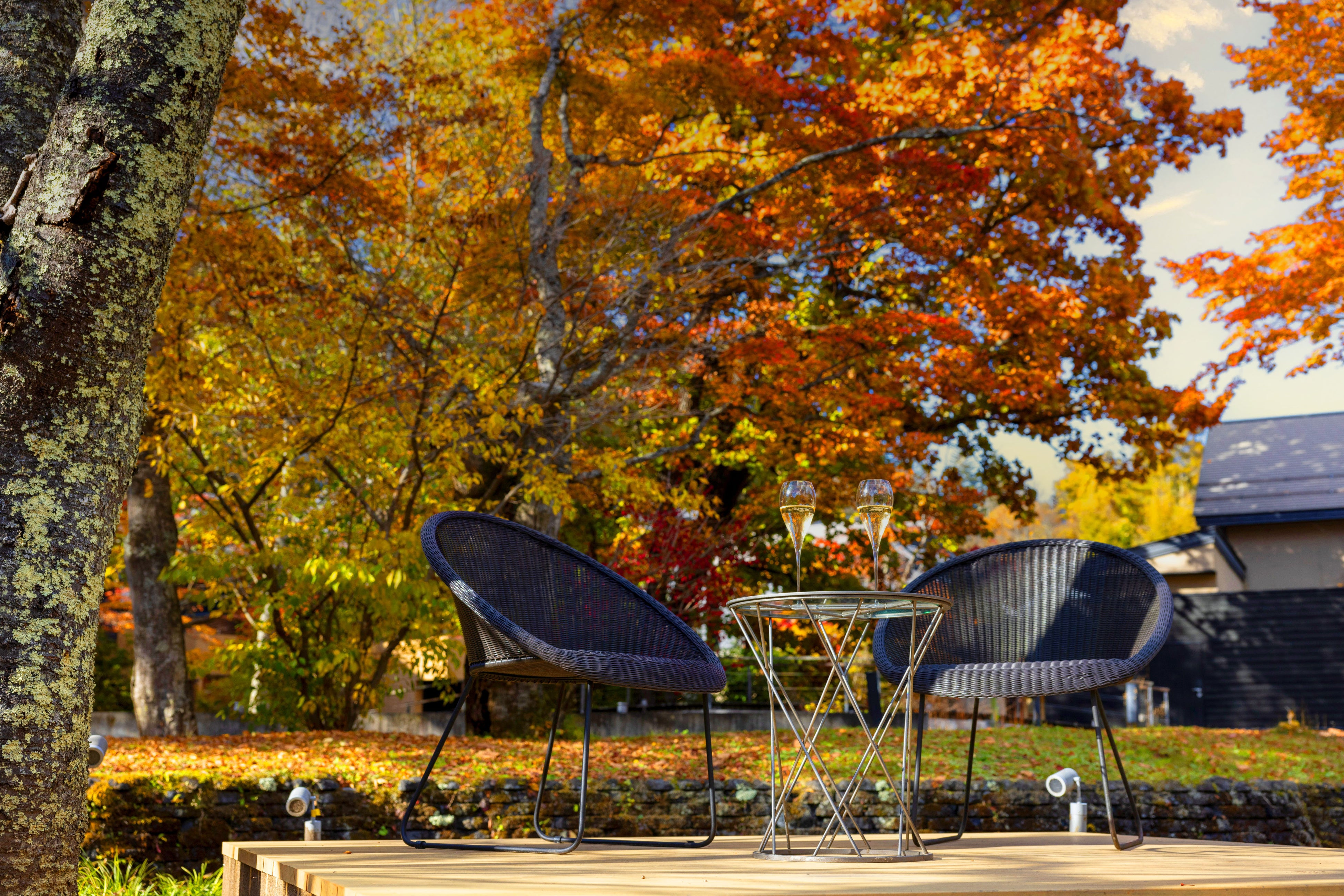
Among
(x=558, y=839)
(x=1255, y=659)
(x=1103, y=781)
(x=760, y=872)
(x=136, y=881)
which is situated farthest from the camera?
(x=1255, y=659)

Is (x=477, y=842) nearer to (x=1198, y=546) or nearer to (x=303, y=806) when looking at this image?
(x=303, y=806)

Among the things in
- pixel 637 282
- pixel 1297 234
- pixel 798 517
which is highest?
pixel 1297 234

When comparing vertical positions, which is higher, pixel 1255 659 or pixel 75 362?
pixel 75 362

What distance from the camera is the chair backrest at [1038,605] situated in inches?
123

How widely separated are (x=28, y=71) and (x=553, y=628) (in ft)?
6.89

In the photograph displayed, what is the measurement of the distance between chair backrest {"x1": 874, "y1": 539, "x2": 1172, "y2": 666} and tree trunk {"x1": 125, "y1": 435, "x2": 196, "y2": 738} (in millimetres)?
4966

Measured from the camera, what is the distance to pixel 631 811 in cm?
466

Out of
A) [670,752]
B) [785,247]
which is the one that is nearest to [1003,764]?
[670,752]

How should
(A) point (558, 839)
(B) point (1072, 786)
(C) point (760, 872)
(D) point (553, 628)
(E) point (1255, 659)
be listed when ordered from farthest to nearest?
(E) point (1255, 659) < (B) point (1072, 786) < (D) point (553, 628) < (A) point (558, 839) < (C) point (760, 872)

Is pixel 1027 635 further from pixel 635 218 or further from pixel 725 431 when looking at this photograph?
pixel 725 431

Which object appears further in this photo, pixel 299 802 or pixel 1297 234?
pixel 1297 234

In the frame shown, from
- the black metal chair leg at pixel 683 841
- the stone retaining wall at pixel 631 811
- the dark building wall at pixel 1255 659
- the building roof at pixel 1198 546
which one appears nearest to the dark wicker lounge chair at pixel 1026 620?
the black metal chair leg at pixel 683 841

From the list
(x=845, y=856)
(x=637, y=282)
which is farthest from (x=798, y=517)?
(x=637, y=282)

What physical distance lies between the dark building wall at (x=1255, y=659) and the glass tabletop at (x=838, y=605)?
34.8 ft
